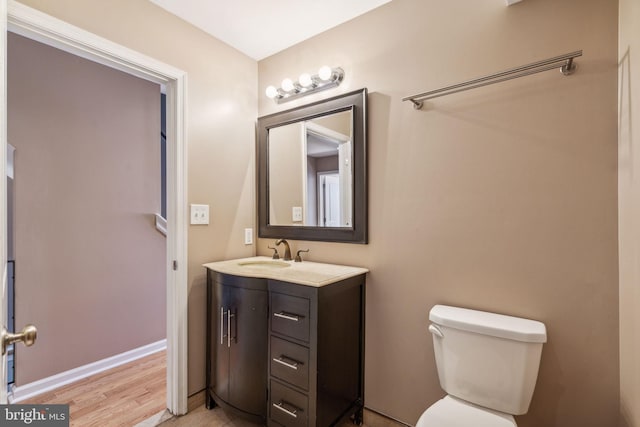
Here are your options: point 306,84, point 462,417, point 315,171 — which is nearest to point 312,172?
point 315,171

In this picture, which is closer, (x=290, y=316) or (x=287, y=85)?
(x=290, y=316)

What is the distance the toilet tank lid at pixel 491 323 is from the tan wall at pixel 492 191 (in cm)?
8

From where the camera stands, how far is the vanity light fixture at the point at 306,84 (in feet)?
6.26

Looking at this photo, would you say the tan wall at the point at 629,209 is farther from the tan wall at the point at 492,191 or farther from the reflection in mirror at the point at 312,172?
the reflection in mirror at the point at 312,172

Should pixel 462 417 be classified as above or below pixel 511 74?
below

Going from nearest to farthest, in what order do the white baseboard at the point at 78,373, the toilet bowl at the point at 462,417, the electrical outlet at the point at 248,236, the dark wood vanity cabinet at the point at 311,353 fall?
the toilet bowl at the point at 462,417 < the dark wood vanity cabinet at the point at 311,353 < the white baseboard at the point at 78,373 < the electrical outlet at the point at 248,236

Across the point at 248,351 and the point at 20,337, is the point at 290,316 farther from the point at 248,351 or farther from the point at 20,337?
the point at 20,337

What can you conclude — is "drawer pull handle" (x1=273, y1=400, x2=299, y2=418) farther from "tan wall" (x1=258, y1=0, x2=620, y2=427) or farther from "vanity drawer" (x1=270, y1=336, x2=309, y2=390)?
"tan wall" (x1=258, y1=0, x2=620, y2=427)

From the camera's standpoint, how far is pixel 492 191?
1.44m

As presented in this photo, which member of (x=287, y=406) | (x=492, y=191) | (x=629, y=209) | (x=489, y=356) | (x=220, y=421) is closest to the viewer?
(x=629, y=209)

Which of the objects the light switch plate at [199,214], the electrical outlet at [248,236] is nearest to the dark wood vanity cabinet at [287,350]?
the light switch plate at [199,214]

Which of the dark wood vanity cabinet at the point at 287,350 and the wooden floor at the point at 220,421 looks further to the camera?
the wooden floor at the point at 220,421

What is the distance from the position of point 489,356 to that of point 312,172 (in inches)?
55.1

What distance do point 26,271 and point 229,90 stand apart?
180 cm
